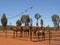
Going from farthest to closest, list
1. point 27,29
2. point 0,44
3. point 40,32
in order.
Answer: point 27,29 < point 40,32 < point 0,44

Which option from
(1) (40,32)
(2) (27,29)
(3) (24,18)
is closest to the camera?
(1) (40,32)

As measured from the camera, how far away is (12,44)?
1803 centimetres

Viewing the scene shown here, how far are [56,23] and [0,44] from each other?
71.2 meters

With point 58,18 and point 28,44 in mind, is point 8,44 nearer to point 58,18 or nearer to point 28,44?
point 28,44

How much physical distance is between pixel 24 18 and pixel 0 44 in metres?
69.3

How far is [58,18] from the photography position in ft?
287

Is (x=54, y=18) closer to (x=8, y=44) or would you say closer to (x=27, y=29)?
(x=27, y=29)

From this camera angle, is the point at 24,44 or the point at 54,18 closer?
the point at 24,44

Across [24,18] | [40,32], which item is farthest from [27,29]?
[24,18]

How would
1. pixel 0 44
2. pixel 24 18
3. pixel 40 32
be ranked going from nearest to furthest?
Result: pixel 0 44, pixel 40 32, pixel 24 18

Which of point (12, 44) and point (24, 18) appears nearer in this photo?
point (12, 44)

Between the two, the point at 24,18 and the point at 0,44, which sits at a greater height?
the point at 24,18

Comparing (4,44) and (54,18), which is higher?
(54,18)

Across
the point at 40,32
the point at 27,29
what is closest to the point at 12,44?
the point at 40,32
